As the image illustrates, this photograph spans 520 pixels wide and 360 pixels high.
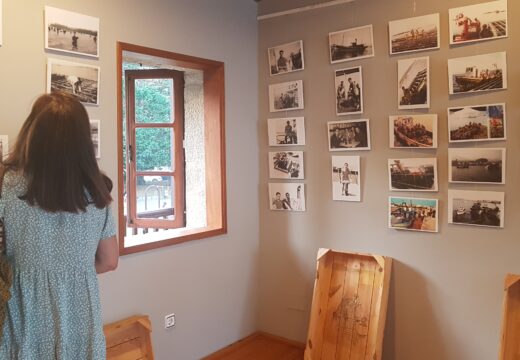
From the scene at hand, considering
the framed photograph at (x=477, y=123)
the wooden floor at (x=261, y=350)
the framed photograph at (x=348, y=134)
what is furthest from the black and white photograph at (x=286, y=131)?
the wooden floor at (x=261, y=350)

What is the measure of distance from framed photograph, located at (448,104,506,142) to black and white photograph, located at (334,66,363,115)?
0.56 meters

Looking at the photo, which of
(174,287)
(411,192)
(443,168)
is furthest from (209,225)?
(443,168)

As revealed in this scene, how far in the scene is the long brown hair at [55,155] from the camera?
146 centimetres

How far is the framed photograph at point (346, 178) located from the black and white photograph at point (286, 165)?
10.3 inches

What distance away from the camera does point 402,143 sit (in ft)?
8.82

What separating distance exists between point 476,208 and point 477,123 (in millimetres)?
461

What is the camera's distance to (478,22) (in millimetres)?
2434

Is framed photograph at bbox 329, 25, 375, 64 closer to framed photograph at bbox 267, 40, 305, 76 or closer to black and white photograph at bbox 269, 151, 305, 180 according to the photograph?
framed photograph at bbox 267, 40, 305, 76

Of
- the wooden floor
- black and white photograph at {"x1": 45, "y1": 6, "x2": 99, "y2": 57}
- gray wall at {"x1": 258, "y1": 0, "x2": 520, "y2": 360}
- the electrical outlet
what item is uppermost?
black and white photograph at {"x1": 45, "y1": 6, "x2": 99, "y2": 57}

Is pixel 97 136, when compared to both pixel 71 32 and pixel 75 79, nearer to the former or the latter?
pixel 75 79

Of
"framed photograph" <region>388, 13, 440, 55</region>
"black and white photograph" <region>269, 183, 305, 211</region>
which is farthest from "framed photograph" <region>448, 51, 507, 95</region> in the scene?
"black and white photograph" <region>269, 183, 305, 211</region>

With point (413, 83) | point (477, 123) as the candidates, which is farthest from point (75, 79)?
point (477, 123)

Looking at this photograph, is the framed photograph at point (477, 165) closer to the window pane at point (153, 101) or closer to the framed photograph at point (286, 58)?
the framed photograph at point (286, 58)

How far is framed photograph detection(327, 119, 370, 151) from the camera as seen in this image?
2830 mm
